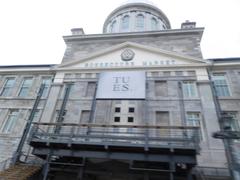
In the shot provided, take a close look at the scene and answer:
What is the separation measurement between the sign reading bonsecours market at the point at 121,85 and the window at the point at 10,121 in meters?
7.89

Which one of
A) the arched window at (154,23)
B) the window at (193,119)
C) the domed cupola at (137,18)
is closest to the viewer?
the window at (193,119)

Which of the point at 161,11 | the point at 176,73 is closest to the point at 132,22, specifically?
the point at 161,11

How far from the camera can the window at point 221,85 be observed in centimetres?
1328

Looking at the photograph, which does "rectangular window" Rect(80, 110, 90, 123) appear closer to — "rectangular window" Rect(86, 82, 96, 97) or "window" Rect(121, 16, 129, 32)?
"rectangular window" Rect(86, 82, 96, 97)

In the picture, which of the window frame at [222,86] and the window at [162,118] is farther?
the window frame at [222,86]

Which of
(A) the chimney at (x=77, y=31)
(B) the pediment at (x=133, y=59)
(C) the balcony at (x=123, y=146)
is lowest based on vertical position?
(C) the balcony at (x=123, y=146)

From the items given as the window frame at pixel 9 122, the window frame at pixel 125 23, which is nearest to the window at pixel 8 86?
the window frame at pixel 9 122

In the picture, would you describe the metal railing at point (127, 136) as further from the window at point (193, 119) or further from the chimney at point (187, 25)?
the chimney at point (187, 25)

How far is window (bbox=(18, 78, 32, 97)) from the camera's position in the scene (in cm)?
1629

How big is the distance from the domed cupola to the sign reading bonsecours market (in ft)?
32.4

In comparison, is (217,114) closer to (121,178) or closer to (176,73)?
(176,73)

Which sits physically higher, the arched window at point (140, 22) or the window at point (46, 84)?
the arched window at point (140, 22)

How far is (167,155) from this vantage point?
→ 28.4ft


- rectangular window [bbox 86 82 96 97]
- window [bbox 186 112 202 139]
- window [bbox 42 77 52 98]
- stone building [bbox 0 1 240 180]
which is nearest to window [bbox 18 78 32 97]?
stone building [bbox 0 1 240 180]
